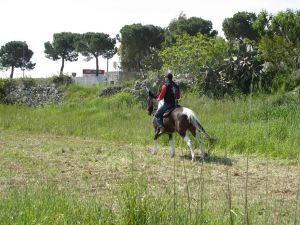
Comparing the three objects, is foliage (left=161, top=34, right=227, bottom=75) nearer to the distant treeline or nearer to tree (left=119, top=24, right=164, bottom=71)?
the distant treeline

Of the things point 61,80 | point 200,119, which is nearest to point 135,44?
point 61,80

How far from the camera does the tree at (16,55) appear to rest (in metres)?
71.2

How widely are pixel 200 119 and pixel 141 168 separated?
7481 millimetres

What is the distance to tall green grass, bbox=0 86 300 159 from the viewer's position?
13.9 m

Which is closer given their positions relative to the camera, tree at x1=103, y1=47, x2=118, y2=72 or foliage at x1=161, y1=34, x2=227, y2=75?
foliage at x1=161, y1=34, x2=227, y2=75

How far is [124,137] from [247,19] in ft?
143

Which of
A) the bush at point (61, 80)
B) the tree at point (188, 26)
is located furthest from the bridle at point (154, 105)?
→ the tree at point (188, 26)

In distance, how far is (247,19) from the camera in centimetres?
5772

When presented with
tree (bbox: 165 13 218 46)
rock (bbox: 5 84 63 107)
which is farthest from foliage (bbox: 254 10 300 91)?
tree (bbox: 165 13 218 46)

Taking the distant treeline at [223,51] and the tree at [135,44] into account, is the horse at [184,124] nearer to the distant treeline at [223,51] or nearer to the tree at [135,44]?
the distant treeline at [223,51]

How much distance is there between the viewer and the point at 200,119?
18281 mm

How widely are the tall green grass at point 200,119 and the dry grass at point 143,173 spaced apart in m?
1.00

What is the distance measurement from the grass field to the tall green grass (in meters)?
0.04

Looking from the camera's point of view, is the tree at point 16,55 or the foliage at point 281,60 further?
the tree at point 16,55
